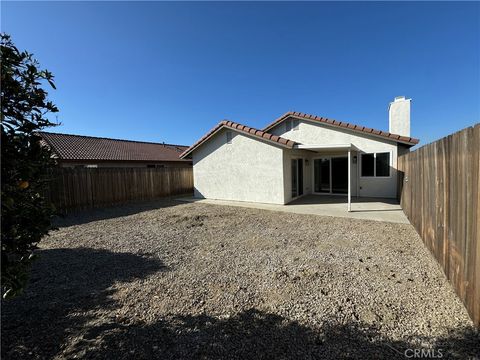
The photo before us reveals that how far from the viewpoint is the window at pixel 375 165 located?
1200 cm

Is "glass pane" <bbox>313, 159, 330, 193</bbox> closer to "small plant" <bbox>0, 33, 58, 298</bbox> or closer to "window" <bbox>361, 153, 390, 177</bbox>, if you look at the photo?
"window" <bbox>361, 153, 390, 177</bbox>

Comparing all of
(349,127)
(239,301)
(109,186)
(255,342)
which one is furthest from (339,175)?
(109,186)

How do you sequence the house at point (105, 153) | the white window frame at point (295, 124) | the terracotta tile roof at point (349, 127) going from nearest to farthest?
the terracotta tile roof at point (349, 127)
the white window frame at point (295, 124)
the house at point (105, 153)

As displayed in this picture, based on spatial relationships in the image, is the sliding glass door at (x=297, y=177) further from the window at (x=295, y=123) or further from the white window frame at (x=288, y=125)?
the white window frame at (x=288, y=125)

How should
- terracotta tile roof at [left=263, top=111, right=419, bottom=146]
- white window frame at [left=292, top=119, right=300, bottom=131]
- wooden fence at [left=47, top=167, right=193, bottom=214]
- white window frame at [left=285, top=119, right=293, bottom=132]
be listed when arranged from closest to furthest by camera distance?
wooden fence at [left=47, top=167, right=193, bottom=214], terracotta tile roof at [left=263, top=111, right=419, bottom=146], white window frame at [left=292, top=119, right=300, bottom=131], white window frame at [left=285, top=119, right=293, bottom=132]

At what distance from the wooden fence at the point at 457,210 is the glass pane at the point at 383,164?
25.0 feet

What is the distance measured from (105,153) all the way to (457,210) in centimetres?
1928

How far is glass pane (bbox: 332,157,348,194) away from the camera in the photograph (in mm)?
13312

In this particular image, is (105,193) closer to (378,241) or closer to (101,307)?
(101,307)

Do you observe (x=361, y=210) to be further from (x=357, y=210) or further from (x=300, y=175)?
(x=300, y=175)

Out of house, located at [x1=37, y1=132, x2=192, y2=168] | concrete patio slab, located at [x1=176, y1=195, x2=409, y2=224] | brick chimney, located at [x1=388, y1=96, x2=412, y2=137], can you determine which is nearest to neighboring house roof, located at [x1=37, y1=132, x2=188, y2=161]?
house, located at [x1=37, y1=132, x2=192, y2=168]

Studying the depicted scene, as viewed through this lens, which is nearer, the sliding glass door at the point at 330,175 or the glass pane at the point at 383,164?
the glass pane at the point at 383,164

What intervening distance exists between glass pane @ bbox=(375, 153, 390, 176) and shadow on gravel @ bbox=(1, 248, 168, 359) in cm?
1183

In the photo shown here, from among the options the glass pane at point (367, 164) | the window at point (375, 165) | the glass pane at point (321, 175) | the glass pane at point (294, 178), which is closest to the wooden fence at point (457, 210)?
the glass pane at point (294, 178)
